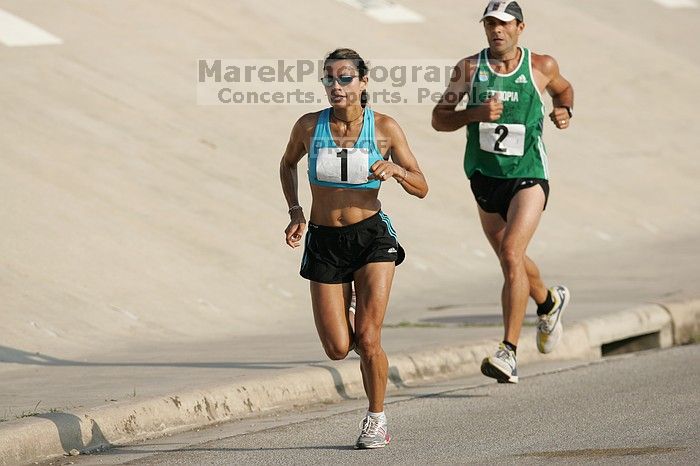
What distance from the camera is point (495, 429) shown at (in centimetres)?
763

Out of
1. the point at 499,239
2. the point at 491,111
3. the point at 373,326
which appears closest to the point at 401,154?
the point at 373,326

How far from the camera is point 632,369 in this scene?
9781 millimetres

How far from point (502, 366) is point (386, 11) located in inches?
590

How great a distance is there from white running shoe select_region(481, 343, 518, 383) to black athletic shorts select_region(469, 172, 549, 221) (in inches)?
36.5

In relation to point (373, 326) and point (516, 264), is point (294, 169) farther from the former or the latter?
point (516, 264)

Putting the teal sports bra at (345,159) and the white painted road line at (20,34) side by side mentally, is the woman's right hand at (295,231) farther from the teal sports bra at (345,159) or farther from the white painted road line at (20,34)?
the white painted road line at (20,34)

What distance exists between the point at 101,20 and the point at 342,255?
1174 cm

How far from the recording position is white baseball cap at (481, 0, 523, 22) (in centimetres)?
916

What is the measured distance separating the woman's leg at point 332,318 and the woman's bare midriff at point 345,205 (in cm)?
33

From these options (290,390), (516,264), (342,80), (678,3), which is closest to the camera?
(342,80)

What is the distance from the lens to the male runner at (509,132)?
9.10 m

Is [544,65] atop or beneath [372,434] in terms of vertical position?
atop

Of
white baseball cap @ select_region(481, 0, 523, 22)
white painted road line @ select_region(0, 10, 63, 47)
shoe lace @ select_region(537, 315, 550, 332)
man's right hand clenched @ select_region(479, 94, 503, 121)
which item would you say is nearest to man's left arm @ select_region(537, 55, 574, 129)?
white baseball cap @ select_region(481, 0, 523, 22)

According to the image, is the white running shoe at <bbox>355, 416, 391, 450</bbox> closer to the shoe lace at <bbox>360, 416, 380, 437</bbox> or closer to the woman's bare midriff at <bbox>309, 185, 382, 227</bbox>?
the shoe lace at <bbox>360, 416, 380, 437</bbox>
